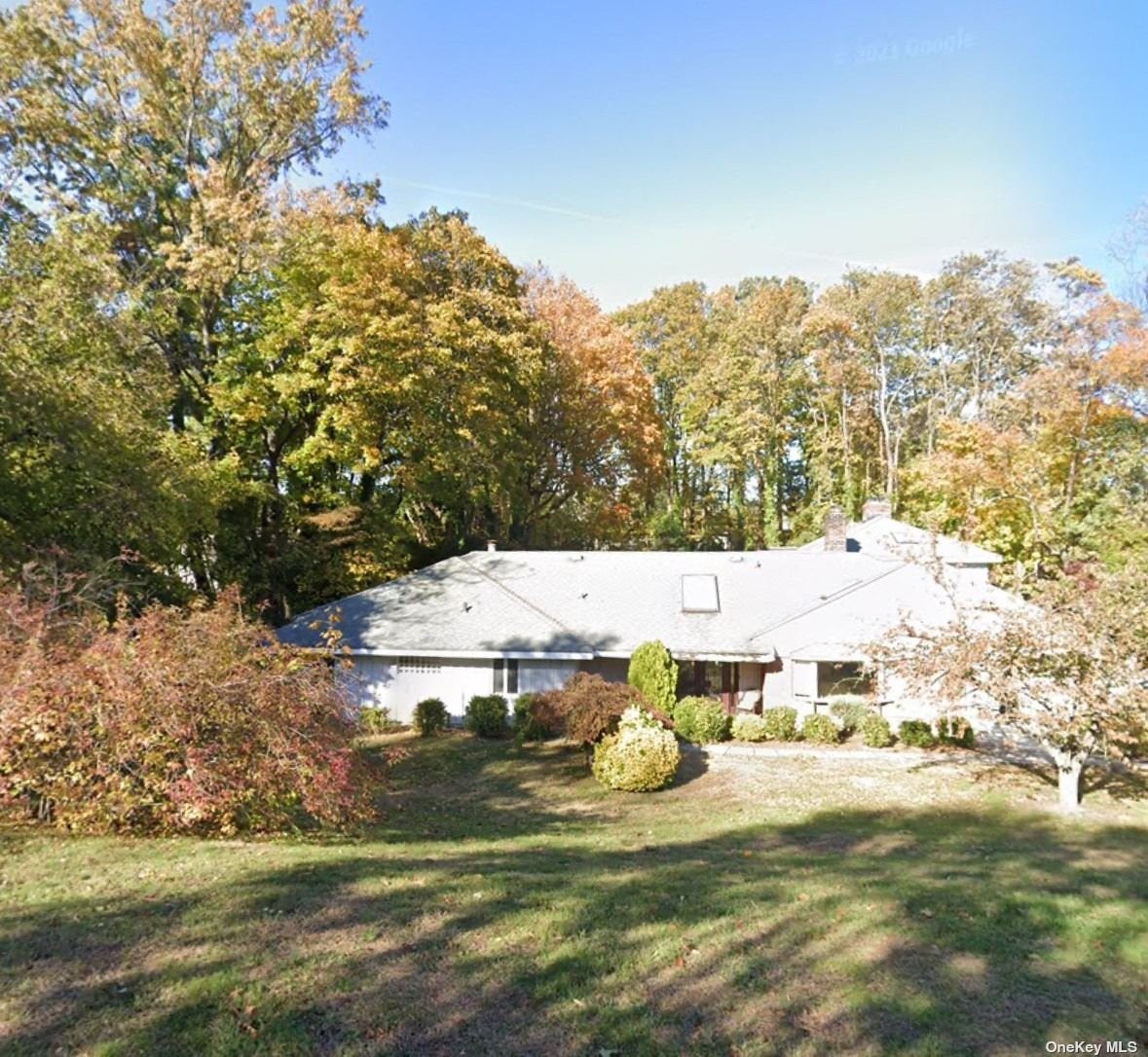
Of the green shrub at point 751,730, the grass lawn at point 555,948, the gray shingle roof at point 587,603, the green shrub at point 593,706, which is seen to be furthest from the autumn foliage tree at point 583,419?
the grass lawn at point 555,948

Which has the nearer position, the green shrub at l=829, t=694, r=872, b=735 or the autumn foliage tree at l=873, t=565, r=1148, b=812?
the autumn foliage tree at l=873, t=565, r=1148, b=812

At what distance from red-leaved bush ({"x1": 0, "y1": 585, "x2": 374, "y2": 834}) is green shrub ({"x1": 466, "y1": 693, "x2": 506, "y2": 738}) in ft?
30.3

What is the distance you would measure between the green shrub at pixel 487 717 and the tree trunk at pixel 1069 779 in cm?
1244

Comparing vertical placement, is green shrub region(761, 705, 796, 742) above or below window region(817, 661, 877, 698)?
below

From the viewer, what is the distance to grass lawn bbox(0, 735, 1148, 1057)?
179 inches

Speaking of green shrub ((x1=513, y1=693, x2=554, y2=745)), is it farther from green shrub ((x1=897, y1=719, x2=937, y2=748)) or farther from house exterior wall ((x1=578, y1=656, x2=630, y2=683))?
green shrub ((x1=897, y1=719, x2=937, y2=748))

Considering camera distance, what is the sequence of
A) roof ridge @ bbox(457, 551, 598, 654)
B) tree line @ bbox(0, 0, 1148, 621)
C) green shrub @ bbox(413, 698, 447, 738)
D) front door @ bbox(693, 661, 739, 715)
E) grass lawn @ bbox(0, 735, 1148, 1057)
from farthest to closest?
1. front door @ bbox(693, 661, 739, 715)
2. roof ridge @ bbox(457, 551, 598, 654)
3. green shrub @ bbox(413, 698, 447, 738)
4. tree line @ bbox(0, 0, 1148, 621)
5. grass lawn @ bbox(0, 735, 1148, 1057)

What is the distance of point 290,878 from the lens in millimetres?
6844

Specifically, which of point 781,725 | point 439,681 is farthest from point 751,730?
point 439,681

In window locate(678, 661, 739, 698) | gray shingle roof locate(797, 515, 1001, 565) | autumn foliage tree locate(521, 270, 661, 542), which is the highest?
autumn foliage tree locate(521, 270, 661, 542)

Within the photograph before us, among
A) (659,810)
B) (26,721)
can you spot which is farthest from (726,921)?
(26,721)

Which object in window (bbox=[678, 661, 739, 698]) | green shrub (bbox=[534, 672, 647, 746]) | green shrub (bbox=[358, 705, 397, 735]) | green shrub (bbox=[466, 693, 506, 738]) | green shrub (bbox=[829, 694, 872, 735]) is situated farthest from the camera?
window (bbox=[678, 661, 739, 698])

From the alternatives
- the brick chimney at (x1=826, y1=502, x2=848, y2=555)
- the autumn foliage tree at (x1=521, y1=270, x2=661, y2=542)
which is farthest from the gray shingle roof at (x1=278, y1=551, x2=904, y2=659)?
the autumn foliage tree at (x1=521, y1=270, x2=661, y2=542)

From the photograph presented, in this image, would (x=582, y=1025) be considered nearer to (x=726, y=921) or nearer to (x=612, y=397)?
(x=726, y=921)
